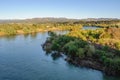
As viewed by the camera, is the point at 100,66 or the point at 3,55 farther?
the point at 3,55

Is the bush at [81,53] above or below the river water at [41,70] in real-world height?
above

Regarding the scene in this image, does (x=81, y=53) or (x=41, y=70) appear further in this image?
(x=81, y=53)

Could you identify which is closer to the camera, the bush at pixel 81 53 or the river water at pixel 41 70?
the river water at pixel 41 70

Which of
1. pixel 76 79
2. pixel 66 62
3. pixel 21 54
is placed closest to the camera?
pixel 76 79

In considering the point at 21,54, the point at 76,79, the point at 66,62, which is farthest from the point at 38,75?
the point at 21,54

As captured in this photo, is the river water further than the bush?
No

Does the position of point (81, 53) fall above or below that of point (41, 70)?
above

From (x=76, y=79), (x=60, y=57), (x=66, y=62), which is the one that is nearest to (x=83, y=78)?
(x=76, y=79)

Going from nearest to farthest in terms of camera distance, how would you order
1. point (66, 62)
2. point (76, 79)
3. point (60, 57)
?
point (76, 79) → point (66, 62) → point (60, 57)

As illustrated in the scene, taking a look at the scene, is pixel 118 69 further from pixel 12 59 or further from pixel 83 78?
pixel 12 59

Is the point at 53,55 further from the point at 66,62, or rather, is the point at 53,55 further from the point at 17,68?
the point at 17,68

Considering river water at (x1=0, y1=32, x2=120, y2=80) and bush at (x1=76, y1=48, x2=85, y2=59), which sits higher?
bush at (x1=76, y1=48, x2=85, y2=59)
